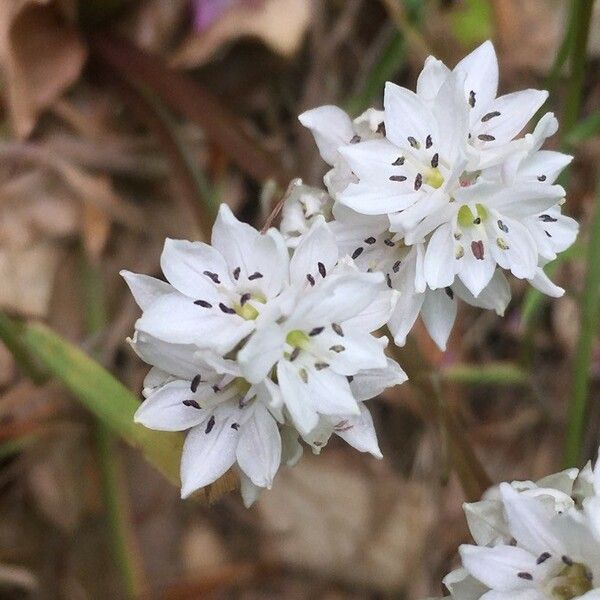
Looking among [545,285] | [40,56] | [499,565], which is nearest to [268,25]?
[40,56]

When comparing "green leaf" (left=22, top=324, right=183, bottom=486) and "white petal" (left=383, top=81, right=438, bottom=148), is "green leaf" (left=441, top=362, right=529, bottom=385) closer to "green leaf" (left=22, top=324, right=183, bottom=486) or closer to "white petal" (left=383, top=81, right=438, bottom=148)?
"green leaf" (left=22, top=324, right=183, bottom=486)

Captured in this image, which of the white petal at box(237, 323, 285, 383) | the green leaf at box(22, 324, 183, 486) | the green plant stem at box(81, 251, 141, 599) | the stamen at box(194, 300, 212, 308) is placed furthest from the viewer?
the green plant stem at box(81, 251, 141, 599)

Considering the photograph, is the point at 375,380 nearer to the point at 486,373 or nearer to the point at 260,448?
the point at 260,448

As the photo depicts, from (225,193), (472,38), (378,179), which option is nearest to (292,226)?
(378,179)

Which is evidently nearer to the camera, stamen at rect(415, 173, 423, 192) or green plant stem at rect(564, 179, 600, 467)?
stamen at rect(415, 173, 423, 192)

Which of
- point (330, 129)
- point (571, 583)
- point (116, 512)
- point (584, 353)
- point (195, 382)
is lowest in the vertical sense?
point (116, 512)

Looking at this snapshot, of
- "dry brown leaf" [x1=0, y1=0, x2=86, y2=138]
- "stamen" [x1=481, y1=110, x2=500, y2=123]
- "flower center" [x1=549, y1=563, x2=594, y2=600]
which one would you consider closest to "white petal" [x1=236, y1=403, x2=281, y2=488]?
"flower center" [x1=549, y1=563, x2=594, y2=600]

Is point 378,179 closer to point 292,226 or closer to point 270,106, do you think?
point 292,226
